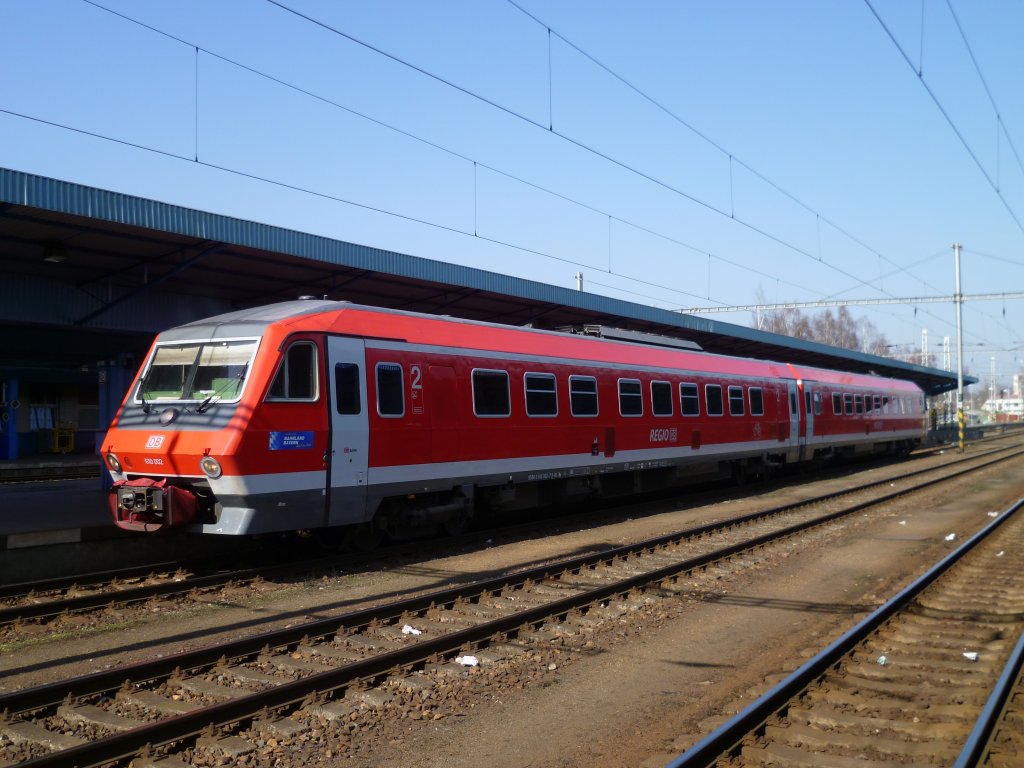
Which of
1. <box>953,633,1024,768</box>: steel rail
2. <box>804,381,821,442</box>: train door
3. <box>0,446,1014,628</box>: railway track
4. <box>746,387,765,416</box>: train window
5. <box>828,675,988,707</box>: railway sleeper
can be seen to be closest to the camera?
<box>953,633,1024,768</box>: steel rail

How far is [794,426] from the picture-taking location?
23.9 m

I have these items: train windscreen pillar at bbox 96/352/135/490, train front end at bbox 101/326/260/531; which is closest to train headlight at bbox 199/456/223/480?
train front end at bbox 101/326/260/531

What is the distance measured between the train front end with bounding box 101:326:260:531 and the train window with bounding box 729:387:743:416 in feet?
43.8

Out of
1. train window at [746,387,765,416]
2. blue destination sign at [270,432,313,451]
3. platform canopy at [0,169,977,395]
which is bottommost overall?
blue destination sign at [270,432,313,451]

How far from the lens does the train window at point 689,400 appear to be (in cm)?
1838

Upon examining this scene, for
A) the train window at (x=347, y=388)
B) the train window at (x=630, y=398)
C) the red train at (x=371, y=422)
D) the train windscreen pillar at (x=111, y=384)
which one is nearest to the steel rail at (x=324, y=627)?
the red train at (x=371, y=422)

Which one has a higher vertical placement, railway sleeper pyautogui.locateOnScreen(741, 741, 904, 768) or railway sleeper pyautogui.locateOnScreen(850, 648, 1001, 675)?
railway sleeper pyautogui.locateOnScreen(741, 741, 904, 768)

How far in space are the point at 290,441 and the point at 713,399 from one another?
12.1m

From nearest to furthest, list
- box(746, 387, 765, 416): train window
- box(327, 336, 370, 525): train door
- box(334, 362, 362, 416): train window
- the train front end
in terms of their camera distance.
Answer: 1. the train front end
2. box(327, 336, 370, 525): train door
3. box(334, 362, 362, 416): train window
4. box(746, 387, 765, 416): train window

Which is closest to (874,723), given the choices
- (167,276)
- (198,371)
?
(198,371)

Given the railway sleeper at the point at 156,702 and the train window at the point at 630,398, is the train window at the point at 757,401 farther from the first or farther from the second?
the railway sleeper at the point at 156,702

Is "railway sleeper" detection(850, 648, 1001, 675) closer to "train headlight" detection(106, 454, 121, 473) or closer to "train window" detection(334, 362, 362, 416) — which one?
"train window" detection(334, 362, 362, 416)

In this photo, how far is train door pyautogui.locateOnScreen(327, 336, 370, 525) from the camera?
1046cm

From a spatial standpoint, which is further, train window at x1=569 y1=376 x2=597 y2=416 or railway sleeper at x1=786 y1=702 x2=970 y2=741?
train window at x1=569 y1=376 x2=597 y2=416
